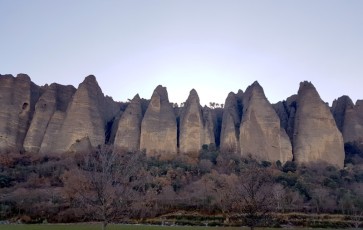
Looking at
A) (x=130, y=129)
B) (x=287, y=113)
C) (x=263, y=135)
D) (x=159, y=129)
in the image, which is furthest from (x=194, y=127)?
(x=287, y=113)

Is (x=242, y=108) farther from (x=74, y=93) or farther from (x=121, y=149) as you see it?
(x=74, y=93)

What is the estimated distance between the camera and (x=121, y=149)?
66125mm

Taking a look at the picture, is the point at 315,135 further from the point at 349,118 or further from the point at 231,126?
the point at 231,126

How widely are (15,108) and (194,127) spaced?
2841cm

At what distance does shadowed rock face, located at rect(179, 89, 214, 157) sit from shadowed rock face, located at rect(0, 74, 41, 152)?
81.3 ft

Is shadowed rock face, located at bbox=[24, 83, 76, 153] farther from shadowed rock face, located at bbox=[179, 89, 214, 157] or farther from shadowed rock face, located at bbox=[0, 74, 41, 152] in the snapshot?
shadowed rock face, located at bbox=[179, 89, 214, 157]

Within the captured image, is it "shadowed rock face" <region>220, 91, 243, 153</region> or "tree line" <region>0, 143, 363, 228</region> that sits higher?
"shadowed rock face" <region>220, 91, 243, 153</region>

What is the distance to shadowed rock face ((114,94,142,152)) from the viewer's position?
224ft

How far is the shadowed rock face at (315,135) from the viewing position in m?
66.6

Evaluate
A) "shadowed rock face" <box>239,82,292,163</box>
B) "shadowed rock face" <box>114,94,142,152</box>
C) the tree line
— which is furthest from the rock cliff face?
"shadowed rock face" <box>114,94,142,152</box>

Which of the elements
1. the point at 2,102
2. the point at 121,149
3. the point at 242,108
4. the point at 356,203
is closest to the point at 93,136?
the point at 121,149

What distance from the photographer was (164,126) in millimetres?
70250

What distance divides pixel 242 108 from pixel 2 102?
39.1 m

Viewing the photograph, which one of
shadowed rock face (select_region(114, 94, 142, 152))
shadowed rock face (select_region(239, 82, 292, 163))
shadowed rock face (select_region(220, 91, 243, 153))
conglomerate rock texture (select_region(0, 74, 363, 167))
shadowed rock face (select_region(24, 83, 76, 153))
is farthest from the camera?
shadowed rock face (select_region(220, 91, 243, 153))
